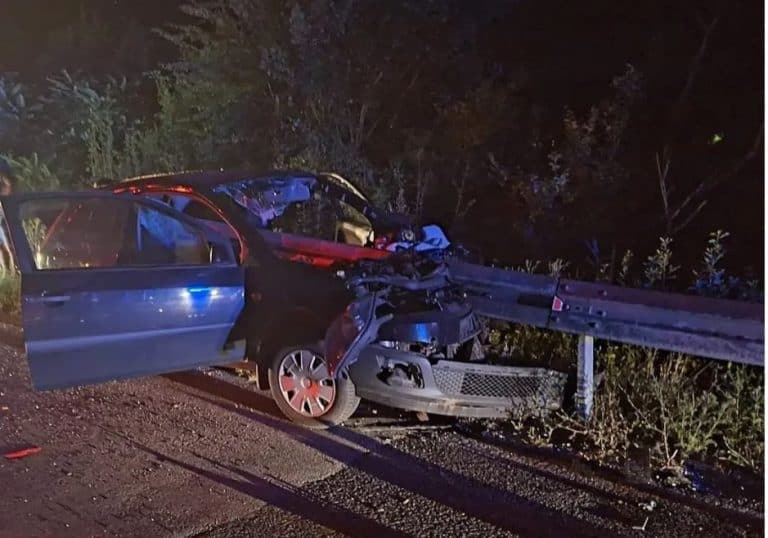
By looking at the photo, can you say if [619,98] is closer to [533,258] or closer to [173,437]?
[533,258]

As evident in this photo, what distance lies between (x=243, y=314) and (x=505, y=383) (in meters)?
1.72

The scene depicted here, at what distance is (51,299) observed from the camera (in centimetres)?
485

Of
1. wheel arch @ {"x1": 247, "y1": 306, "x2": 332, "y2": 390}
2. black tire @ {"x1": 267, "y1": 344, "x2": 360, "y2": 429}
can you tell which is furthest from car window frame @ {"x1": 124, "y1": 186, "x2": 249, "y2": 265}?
black tire @ {"x1": 267, "y1": 344, "x2": 360, "y2": 429}

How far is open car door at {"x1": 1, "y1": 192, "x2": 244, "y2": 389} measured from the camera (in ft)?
16.1

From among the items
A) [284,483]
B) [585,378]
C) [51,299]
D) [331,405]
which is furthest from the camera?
[331,405]

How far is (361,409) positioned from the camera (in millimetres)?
5871

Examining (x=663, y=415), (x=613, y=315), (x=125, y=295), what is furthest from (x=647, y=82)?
(x=125, y=295)

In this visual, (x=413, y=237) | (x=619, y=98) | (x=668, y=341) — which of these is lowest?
(x=668, y=341)

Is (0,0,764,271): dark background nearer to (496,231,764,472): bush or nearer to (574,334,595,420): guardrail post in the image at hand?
(496,231,764,472): bush

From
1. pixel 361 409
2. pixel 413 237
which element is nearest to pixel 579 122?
pixel 413 237

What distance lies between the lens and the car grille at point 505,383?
5.18 metres

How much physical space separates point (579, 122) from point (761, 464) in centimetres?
Result: 650

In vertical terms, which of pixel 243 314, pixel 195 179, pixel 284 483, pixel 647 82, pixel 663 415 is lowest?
pixel 284 483

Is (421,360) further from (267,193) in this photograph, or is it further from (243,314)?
(267,193)
